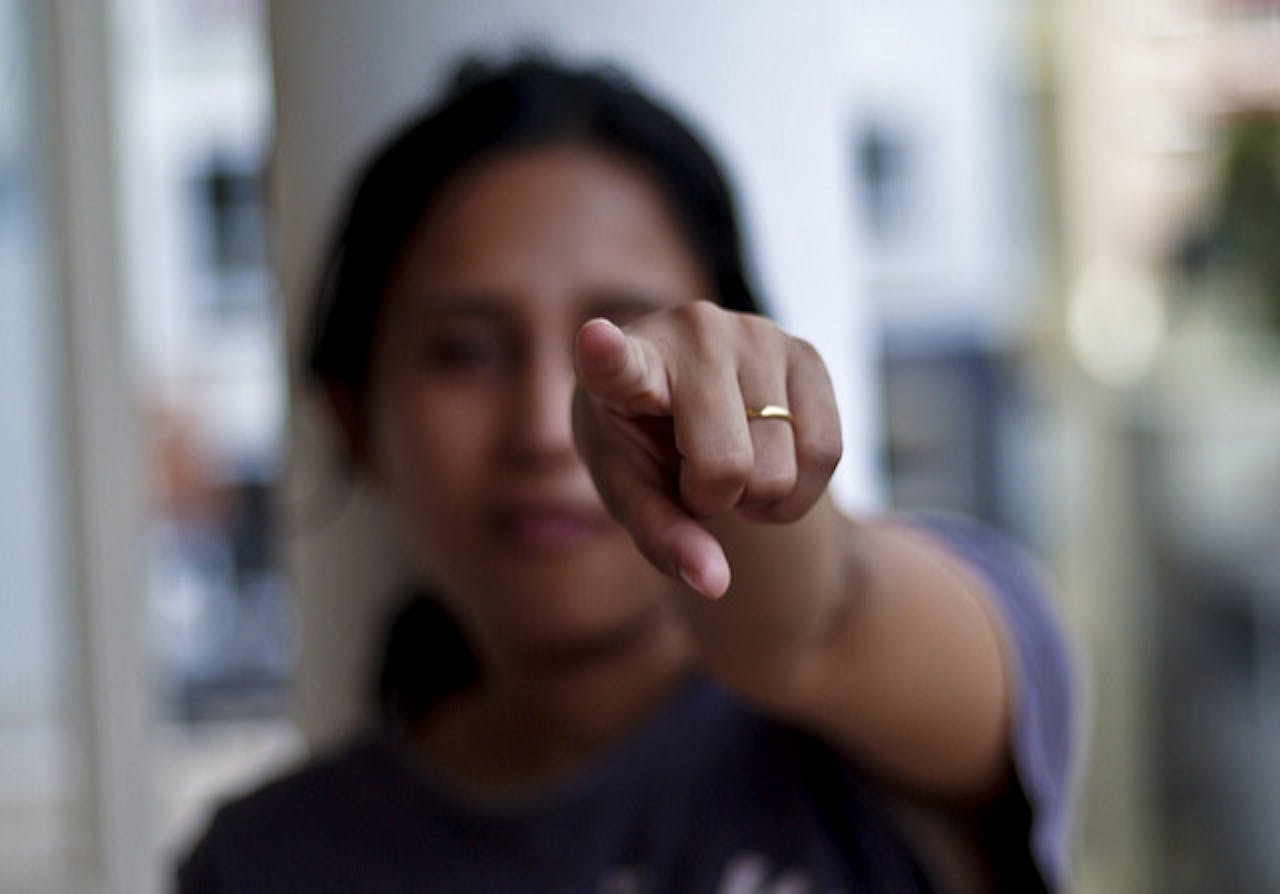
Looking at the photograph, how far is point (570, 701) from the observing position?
2.24 feet

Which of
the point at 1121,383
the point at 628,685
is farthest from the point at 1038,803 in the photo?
the point at 1121,383

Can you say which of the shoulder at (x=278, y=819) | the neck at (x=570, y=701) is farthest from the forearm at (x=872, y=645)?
the shoulder at (x=278, y=819)

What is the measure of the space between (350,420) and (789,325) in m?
0.24

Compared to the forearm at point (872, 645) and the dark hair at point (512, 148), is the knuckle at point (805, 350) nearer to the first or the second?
the forearm at point (872, 645)

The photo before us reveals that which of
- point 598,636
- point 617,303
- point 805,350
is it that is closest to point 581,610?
point 598,636

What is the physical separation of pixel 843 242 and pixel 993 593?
0.66ft

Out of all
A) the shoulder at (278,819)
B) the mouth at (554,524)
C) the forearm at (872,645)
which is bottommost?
the shoulder at (278,819)

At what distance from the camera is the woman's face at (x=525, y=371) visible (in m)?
0.60

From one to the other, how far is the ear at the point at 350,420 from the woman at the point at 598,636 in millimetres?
27

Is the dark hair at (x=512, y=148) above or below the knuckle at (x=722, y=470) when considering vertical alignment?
above

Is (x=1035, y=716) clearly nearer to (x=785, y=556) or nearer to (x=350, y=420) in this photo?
(x=785, y=556)

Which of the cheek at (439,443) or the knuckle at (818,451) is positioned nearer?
the knuckle at (818,451)

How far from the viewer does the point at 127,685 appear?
63.8 inches

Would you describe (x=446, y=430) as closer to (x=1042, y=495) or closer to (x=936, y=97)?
(x=1042, y=495)
